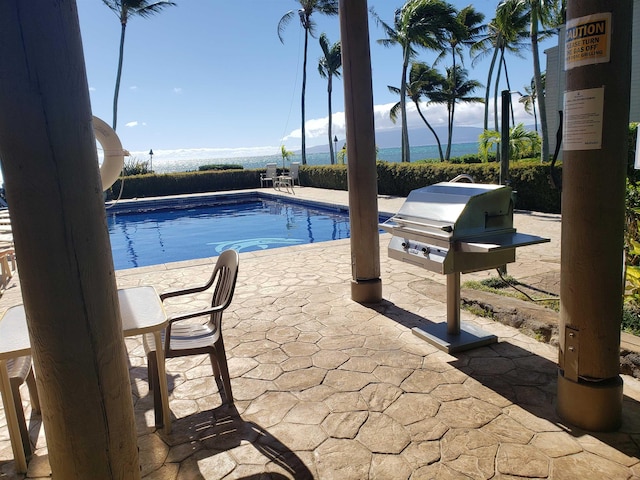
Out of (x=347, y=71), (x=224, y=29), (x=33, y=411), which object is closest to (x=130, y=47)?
(x=224, y=29)

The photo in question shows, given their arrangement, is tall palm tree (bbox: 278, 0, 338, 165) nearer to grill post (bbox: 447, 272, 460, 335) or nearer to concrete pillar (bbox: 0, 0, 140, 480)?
grill post (bbox: 447, 272, 460, 335)

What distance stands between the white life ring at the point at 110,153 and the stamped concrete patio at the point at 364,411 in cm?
141

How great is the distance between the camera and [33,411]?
9.00ft

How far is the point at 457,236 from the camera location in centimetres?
295

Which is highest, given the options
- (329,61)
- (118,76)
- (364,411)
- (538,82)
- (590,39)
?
(329,61)

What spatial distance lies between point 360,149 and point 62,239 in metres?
3.30

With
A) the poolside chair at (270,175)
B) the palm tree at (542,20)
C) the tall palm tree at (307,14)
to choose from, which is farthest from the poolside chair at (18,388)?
the tall palm tree at (307,14)

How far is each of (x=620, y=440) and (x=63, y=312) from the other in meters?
2.49

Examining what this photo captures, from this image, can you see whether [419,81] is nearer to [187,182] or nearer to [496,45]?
[496,45]

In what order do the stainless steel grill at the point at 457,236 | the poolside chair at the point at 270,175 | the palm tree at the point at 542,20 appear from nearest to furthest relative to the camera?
the stainless steel grill at the point at 457,236, the palm tree at the point at 542,20, the poolside chair at the point at 270,175

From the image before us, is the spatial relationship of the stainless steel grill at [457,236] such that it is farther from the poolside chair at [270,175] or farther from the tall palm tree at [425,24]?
the tall palm tree at [425,24]

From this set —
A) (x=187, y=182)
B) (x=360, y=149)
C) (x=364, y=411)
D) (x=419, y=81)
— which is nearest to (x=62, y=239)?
(x=364, y=411)

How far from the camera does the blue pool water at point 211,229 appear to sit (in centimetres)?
994

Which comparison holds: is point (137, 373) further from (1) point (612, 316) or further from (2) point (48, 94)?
(1) point (612, 316)
